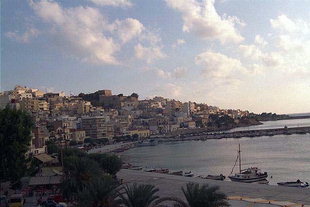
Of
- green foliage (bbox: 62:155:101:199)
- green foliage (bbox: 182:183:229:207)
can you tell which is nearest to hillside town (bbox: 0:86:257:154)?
green foliage (bbox: 62:155:101:199)

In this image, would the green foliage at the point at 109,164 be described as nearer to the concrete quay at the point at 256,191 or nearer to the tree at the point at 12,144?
the concrete quay at the point at 256,191

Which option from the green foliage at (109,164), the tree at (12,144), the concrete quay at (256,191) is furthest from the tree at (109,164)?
the tree at (12,144)

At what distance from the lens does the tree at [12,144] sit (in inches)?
677

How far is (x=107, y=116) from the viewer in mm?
88875

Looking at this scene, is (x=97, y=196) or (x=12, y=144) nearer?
(x=97, y=196)

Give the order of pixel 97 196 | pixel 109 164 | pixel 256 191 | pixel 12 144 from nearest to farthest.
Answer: pixel 97 196, pixel 12 144, pixel 256 191, pixel 109 164

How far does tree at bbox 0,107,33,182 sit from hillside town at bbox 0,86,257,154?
73.7ft

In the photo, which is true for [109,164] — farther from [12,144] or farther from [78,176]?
[78,176]

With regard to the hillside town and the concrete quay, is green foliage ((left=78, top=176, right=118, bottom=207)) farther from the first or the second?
the hillside town

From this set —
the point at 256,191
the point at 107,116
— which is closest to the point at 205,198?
the point at 256,191

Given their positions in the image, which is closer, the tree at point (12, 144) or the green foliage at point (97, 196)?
the green foliage at point (97, 196)

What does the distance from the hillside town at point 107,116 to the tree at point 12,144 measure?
22462 millimetres

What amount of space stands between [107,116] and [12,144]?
2821 inches

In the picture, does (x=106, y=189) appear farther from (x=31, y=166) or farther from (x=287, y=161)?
(x=287, y=161)
